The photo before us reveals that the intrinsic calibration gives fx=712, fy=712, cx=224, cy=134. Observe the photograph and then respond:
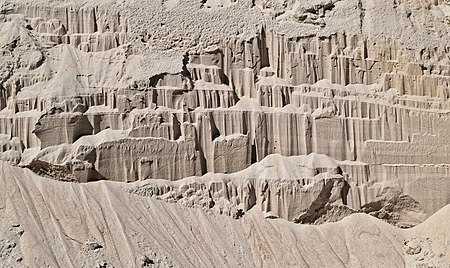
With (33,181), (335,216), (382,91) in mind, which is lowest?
(335,216)

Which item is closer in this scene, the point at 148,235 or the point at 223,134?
the point at 148,235

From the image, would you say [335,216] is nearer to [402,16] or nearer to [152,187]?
[152,187]

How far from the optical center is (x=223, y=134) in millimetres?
22922

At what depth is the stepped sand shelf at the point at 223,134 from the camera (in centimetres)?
2041

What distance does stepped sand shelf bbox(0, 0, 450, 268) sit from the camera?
66.9 ft

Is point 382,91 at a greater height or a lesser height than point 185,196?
greater

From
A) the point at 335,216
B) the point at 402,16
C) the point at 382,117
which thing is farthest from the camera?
the point at 402,16

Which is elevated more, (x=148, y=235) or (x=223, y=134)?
(x=223, y=134)

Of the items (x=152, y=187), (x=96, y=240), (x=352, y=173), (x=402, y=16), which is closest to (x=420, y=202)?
(x=352, y=173)

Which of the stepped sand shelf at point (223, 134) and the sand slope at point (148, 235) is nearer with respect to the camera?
the sand slope at point (148, 235)

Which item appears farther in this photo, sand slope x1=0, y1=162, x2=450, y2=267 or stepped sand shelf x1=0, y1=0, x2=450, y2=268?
stepped sand shelf x1=0, y1=0, x2=450, y2=268

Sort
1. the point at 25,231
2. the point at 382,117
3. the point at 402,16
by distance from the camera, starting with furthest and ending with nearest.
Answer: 1. the point at 402,16
2. the point at 382,117
3. the point at 25,231

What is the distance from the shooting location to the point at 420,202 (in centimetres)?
2389

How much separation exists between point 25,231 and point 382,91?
1334 cm
